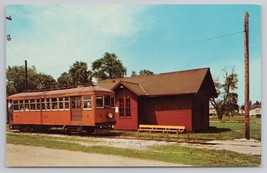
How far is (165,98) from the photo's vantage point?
323 inches

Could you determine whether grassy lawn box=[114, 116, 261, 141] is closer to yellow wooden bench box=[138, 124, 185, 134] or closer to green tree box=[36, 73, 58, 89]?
yellow wooden bench box=[138, 124, 185, 134]

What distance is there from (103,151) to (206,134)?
2240 mm

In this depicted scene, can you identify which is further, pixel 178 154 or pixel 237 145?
pixel 237 145

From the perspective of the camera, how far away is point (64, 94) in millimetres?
8266

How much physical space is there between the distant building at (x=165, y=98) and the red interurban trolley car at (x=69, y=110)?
13.8 inches

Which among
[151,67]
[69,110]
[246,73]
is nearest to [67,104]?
[69,110]

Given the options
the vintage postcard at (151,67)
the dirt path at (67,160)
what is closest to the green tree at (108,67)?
the vintage postcard at (151,67)

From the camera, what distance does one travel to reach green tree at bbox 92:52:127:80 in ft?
23.3

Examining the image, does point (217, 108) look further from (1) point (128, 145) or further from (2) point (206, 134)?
(1) point (128, 145)

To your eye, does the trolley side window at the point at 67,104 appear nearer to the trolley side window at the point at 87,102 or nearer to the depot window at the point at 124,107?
the trolley side window at the point at 87,102

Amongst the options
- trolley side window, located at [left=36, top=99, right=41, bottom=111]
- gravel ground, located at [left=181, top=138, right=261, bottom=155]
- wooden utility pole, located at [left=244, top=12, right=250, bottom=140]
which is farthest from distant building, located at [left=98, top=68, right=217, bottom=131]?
trolley side window, located at [left=36, top=99, right=41, bottom=111]

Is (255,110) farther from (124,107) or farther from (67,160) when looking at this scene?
(67,160)

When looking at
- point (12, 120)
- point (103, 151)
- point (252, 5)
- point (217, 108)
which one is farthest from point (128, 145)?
point (252, 5)

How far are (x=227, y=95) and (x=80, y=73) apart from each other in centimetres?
304
